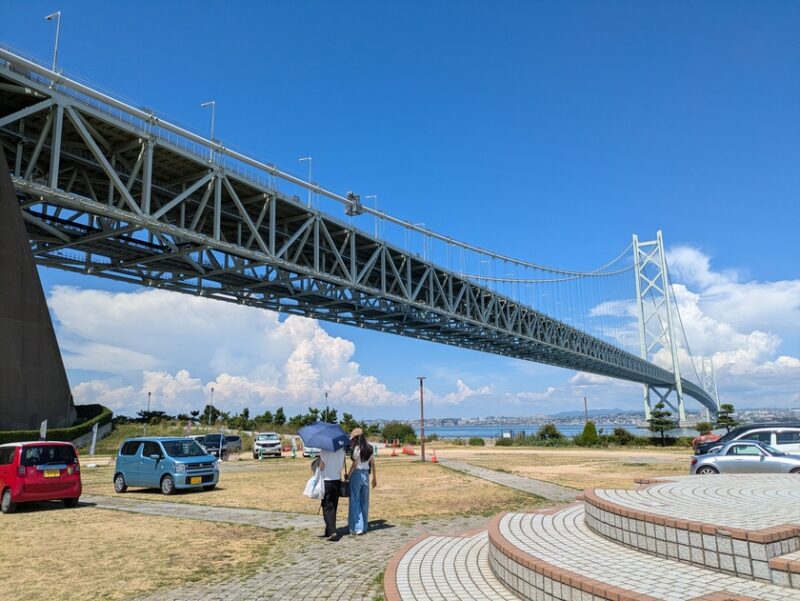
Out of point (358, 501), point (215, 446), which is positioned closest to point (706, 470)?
point (358, 501)

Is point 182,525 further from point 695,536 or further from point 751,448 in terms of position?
point 751,448

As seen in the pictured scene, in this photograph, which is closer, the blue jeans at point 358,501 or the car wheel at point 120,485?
the blue jeans at point 358,501

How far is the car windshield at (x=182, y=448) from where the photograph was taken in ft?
53.6

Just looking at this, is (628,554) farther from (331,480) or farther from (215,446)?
(215,446)

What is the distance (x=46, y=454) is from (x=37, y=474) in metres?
0.47

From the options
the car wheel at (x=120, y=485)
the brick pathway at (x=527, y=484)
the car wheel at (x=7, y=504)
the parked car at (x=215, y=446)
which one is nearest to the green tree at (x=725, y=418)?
the brick pathway at (x=527, y=484)

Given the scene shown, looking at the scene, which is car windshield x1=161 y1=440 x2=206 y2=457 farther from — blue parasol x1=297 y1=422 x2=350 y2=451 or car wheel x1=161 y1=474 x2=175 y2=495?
blue parasol x1=297 y1=422 x2=350 y2=451

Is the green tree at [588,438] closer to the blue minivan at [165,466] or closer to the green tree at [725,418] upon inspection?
the green tree at [725,418]

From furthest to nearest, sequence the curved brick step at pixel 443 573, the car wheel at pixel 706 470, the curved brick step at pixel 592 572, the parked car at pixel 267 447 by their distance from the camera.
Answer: the parked car at pixel 267 447, the car wheel at pixel 706 470, the curved brick step at pixel 443 573, the curved brick step at pixel 592 572

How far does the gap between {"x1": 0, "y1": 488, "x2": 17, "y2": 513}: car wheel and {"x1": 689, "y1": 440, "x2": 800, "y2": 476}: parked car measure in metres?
15.1

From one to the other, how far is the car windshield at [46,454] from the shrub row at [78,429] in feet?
40.4

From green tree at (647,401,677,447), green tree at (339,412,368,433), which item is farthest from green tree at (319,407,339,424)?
green tree at (647,401,677,447)

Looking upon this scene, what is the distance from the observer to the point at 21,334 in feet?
81.2

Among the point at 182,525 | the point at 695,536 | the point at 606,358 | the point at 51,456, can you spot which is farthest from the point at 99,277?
the point at 606,358
